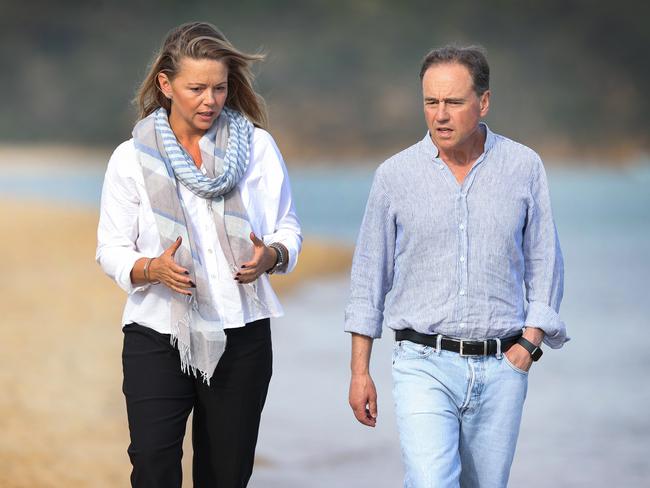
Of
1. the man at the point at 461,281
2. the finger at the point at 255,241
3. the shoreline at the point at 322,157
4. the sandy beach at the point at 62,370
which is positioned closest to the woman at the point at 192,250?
the finger at the point at 255,241

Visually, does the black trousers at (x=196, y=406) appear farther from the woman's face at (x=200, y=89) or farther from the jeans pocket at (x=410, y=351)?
the woman's face at (x=200, y=89)

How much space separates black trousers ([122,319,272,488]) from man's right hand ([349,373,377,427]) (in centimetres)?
34

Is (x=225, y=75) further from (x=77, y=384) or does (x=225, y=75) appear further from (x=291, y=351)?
(x=291, y=351)

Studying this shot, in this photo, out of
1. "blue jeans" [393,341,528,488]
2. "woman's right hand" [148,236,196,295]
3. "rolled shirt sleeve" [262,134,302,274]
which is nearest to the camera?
"blue jeans" [393,341,528,488]

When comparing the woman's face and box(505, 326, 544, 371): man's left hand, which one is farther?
the woman's face

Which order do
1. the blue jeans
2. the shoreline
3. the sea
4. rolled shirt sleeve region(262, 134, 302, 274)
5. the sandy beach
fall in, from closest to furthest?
the blue jeans
rolled shirt sleeve region(262, 134, 302, 274)
the sandy beach
the sea
the shoreline

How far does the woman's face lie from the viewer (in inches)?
125

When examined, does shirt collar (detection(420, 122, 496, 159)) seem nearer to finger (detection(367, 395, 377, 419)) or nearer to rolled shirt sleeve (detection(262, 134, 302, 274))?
rolled shirt sleeve (detection(262, 134, 302, 274))

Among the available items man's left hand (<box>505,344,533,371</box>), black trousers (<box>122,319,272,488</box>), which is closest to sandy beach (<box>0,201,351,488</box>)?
black trousers (<box>122,319,272,488</box>)

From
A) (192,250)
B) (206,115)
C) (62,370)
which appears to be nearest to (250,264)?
(192,250)

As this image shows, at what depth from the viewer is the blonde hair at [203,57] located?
125 inches

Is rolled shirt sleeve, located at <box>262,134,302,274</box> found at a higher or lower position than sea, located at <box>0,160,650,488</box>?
higher

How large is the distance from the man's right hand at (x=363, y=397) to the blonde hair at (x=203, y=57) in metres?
0.79

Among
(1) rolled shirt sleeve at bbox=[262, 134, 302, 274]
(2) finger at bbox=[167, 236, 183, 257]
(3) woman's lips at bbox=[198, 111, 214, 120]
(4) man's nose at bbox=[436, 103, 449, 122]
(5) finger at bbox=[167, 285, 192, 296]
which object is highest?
(3) woman's lips at bbox=[198, 111, 214, 120]
